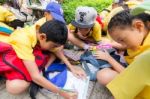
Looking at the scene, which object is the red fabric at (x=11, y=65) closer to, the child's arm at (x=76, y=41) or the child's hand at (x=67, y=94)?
the child's hand at (x=67, y=94)

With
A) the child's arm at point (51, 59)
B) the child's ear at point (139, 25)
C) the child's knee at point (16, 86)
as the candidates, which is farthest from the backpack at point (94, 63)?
the child's ear at point (139, 25)

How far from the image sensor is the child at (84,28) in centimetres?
317

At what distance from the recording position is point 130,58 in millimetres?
2438

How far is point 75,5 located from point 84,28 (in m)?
1.75

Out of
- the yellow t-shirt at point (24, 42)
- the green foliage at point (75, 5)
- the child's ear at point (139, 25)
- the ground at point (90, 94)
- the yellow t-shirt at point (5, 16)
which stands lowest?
the green foliage at point (75, 5)

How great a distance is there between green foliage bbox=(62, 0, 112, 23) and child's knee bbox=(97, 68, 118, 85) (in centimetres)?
196

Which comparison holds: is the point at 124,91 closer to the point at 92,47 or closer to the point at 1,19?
the point at 92,47

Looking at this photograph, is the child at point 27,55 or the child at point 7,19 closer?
the child at point 27,55

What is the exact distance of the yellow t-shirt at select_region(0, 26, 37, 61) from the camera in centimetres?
243

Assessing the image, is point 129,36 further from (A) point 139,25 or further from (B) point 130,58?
(B) point 130,58

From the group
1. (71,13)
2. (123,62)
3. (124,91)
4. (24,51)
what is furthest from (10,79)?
(71,13)

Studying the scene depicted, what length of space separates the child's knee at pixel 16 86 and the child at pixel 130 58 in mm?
641

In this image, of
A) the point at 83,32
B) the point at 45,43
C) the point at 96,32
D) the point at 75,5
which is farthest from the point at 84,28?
the point at 75,5

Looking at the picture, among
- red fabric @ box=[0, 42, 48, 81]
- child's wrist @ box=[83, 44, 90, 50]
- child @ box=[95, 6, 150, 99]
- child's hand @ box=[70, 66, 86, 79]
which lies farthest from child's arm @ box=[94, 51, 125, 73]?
red fabric @ box=[0, 42, 48, 81]
